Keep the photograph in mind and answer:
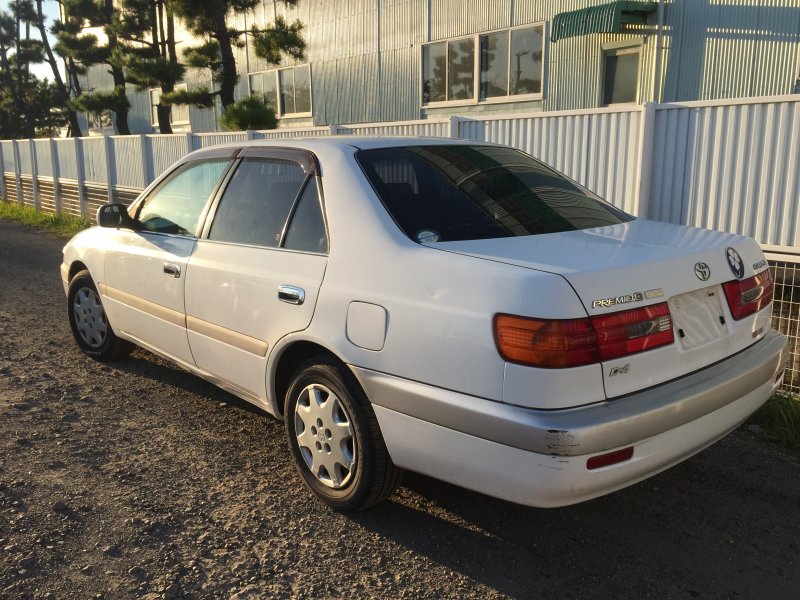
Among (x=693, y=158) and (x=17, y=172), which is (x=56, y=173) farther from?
(x=693, y=158)

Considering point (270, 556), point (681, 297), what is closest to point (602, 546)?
point (681, 297)

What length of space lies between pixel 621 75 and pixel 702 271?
39.5 feet

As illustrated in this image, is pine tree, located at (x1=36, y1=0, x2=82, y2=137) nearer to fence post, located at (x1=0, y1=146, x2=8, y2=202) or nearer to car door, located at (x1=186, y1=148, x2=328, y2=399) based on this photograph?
fence post, located at (x1=0, y1=146, x2=8, y2=202)

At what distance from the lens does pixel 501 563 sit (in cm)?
290

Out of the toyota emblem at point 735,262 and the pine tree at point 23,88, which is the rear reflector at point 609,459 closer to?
the toyota emblem at point 735,262

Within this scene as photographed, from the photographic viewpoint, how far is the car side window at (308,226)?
330cm

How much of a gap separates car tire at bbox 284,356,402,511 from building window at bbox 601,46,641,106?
1201 centimetres

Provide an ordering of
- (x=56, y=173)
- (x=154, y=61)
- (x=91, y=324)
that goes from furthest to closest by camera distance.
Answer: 1. (x=154, y=61)
2. (x=56, y=173)
3. (x=91, y=324)

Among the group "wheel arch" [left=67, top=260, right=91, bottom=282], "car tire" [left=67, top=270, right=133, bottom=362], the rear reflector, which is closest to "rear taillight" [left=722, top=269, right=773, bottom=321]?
the rear reflector

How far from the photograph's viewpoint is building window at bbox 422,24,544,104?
1534 cm

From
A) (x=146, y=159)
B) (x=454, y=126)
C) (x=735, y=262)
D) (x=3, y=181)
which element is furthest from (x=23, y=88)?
(x=735, y=262)

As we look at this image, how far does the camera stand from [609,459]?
2.52 m

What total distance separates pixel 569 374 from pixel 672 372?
0.51 metres

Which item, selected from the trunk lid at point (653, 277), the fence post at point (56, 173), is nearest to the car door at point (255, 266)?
the trunk lid at point (653, 277)
